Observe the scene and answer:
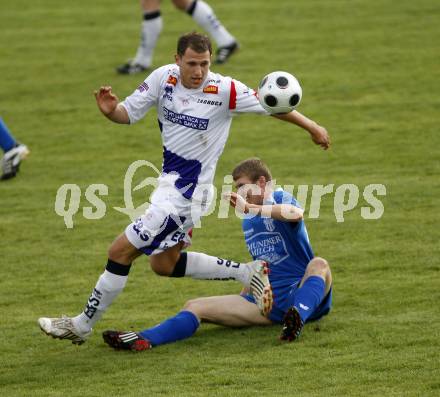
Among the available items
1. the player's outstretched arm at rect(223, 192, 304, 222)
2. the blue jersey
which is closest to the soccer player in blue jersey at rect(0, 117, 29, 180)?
the blue jersey

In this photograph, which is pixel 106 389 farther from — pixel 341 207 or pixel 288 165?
pixel 288 165

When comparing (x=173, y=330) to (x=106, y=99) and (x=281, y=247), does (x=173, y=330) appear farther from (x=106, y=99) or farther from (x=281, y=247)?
(x=106, y=99)

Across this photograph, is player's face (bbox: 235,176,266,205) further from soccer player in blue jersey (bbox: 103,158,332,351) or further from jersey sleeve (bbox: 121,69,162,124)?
jersey sleeve (bbox: 121,69,162,124)

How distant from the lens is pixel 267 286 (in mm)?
6590

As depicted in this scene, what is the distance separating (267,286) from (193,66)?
1508mm

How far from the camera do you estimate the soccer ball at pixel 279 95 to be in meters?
6.55

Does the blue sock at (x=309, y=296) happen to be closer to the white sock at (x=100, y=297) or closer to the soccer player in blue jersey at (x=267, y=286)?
the soccer player in blue jersey at (x=267, y=286)

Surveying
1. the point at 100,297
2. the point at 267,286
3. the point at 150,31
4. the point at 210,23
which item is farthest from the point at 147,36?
the point at 267,286

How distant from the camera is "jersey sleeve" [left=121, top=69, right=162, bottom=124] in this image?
6.73m

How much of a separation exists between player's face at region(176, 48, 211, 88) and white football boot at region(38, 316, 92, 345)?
5.77ft

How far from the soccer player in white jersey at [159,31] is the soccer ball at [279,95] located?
21.5 ft

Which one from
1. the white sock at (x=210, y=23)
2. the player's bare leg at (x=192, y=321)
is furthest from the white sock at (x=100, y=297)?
the white sock at (x=210, y=23)

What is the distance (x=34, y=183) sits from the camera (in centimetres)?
1045

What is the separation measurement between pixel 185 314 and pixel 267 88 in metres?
1.59
